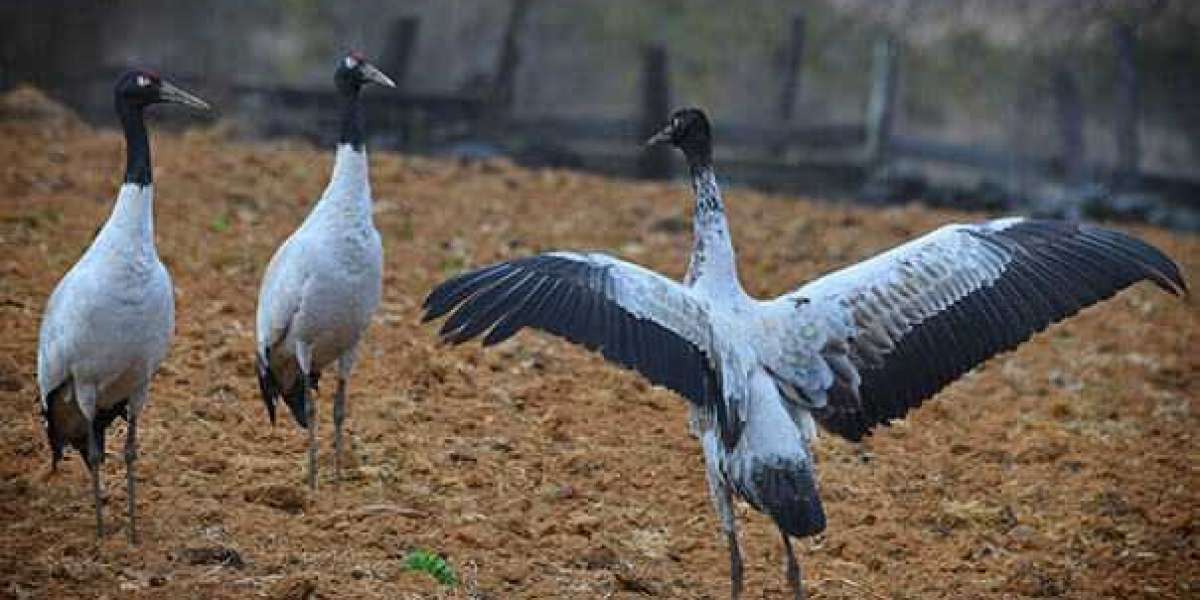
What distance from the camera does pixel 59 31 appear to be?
66.5ft

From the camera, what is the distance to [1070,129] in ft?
68.8

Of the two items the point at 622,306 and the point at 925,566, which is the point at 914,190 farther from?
the point at 622,306

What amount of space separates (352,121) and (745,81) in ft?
67.5

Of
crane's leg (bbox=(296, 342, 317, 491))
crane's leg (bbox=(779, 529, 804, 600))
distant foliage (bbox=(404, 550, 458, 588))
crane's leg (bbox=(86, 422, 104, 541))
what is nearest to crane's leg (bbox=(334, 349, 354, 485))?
crane's leg (bbox=(296, 342, 317, 491))

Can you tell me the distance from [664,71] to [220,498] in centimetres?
1244

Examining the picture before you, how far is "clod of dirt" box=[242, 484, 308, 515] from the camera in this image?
290 inches

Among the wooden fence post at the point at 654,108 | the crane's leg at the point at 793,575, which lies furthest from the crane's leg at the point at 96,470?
the wooden fence post at the point at 654,108

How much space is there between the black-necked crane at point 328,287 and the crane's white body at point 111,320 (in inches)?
34.3

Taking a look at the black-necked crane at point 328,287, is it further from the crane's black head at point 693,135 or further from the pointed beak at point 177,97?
the crane's black head at point 693,135

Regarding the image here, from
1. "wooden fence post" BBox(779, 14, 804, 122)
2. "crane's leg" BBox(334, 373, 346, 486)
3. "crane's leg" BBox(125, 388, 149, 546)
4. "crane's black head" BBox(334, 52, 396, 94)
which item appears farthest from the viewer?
"wooden fence post" BBox(779, 14, 804, 122)

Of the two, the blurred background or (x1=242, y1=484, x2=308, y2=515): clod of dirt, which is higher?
the blurred background

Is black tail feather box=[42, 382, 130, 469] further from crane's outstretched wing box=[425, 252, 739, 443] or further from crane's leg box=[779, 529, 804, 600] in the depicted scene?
crane's leg box=[779, 529, 804, 600]

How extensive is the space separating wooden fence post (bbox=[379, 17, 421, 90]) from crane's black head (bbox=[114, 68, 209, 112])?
1266 centimetres

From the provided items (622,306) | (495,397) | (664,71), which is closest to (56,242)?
(495,397)
